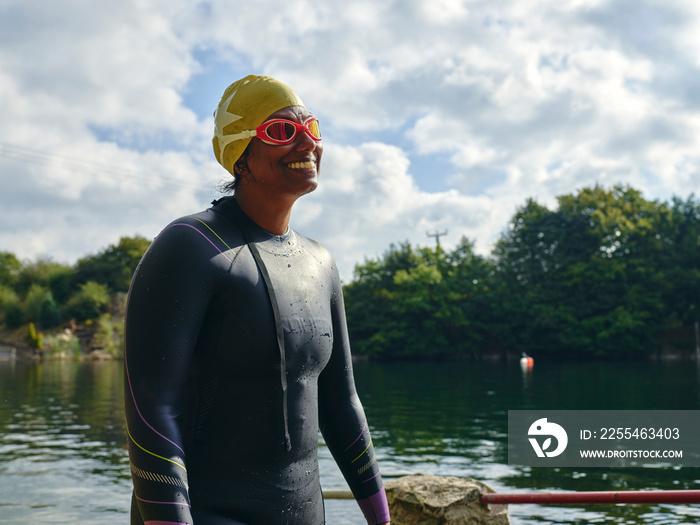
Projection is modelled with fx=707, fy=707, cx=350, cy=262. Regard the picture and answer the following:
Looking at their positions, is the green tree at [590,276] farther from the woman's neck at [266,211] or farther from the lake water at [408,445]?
the woman's neck at [266,211]

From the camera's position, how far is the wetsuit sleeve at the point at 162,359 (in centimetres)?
153

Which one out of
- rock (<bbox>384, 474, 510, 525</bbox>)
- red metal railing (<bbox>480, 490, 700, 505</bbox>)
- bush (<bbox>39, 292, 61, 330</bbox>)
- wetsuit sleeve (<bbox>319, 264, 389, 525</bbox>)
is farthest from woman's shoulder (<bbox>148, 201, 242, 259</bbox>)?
bush (<bbox>39, 292, 61, 330</bbox>)

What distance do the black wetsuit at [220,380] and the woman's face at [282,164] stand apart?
0.11 metres

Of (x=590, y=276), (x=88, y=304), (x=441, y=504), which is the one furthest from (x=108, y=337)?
(x=441, y=504)

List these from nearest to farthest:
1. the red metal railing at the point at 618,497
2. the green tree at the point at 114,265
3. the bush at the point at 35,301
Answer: the red metal railing at the point at 618,497, the bush at the point at 35,301, the green tree at the point at 114,265

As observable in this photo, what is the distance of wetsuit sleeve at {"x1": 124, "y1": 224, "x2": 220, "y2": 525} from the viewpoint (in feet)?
5.02

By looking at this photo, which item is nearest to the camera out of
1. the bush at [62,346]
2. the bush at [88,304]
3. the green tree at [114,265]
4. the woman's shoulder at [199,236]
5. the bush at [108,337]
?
the woman's shoulder at [199,236]

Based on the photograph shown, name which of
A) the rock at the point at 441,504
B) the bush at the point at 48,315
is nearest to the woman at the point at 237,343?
the rock at the point at 441,504

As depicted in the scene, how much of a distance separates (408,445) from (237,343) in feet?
52.4

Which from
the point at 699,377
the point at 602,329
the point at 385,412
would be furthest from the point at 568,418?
the point at 602,329

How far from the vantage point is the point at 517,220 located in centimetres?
6431

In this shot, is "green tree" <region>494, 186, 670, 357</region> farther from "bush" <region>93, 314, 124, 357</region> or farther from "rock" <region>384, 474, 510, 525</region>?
"rock" <region>384, 474, 510, 525</region>

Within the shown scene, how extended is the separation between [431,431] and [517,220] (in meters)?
47.4

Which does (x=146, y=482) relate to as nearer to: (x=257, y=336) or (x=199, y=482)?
(x=199, y=482)
